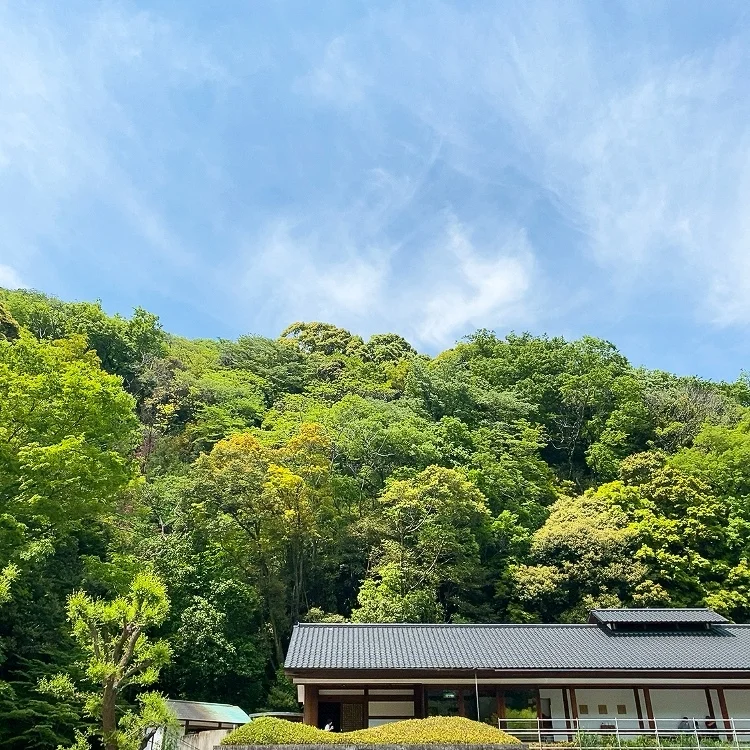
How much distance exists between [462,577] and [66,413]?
14520 millimetres

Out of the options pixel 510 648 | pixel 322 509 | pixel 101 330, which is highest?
pixel 101 330

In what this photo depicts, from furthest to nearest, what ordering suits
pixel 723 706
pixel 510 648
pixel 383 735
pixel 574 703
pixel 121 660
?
pixel 510 648, pixel 574 703, pixel 723 706, pixel 121 660, pixel 383 735

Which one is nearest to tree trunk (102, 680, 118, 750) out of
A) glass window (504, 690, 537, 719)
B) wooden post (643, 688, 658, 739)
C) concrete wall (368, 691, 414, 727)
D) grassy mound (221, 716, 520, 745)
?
grassy mound (221, 716, 520, 745)

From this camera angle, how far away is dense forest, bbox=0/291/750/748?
58.2 feet

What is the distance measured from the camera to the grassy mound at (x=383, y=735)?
11.2 meters

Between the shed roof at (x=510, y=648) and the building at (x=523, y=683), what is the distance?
48 millimetres

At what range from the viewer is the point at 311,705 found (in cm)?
1645

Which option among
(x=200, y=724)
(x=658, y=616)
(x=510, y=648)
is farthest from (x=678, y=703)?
(x=200, y=724)

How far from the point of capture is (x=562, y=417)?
3700cm

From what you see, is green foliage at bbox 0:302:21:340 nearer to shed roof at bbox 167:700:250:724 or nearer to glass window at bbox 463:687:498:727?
shed roof at bbox 167:700:250:724

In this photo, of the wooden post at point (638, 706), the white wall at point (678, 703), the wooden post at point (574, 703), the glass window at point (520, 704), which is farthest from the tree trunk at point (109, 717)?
the white wall at point (678, 703)

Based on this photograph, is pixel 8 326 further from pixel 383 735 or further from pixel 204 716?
pixel 383 735

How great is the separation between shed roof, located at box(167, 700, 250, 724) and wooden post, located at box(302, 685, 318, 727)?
8.14 feet

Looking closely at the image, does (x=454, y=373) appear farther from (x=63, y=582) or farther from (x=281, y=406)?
(x=63, y=582)
